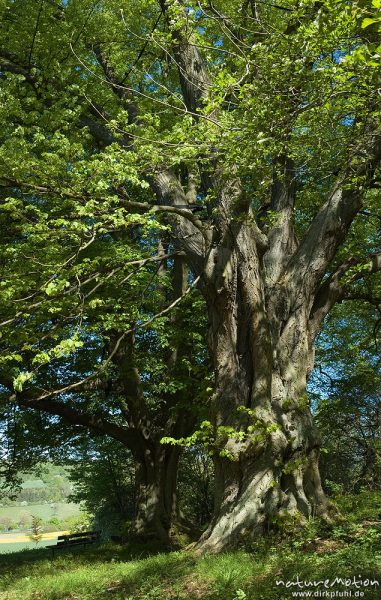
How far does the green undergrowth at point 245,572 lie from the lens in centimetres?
439

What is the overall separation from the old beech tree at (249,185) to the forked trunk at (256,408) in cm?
2

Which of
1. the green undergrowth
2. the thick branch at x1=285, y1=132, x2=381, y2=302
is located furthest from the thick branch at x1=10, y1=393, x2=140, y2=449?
the thick branch at x1=285, y1=132, x2=381, y2=302

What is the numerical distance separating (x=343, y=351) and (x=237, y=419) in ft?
36.7

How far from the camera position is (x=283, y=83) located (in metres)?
4.89

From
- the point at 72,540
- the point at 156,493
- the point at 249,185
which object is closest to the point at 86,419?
the point at 156,493

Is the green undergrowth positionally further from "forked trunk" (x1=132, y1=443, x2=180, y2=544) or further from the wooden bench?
the wooden bench

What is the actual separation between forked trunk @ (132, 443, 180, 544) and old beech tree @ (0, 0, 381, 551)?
4.74 metres

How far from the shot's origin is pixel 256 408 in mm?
7023

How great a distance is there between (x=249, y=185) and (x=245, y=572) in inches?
216

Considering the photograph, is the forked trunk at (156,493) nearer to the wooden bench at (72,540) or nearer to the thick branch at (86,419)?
the thick branch at (86,419)

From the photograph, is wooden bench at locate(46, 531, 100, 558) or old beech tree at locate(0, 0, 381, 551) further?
wooden bench at locate(46, 531, 100, 558)

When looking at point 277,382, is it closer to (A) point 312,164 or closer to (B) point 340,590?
(A) point 312,164

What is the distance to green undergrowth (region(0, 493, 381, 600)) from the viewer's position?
4.39 metres

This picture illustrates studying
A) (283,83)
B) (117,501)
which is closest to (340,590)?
(283,83)
